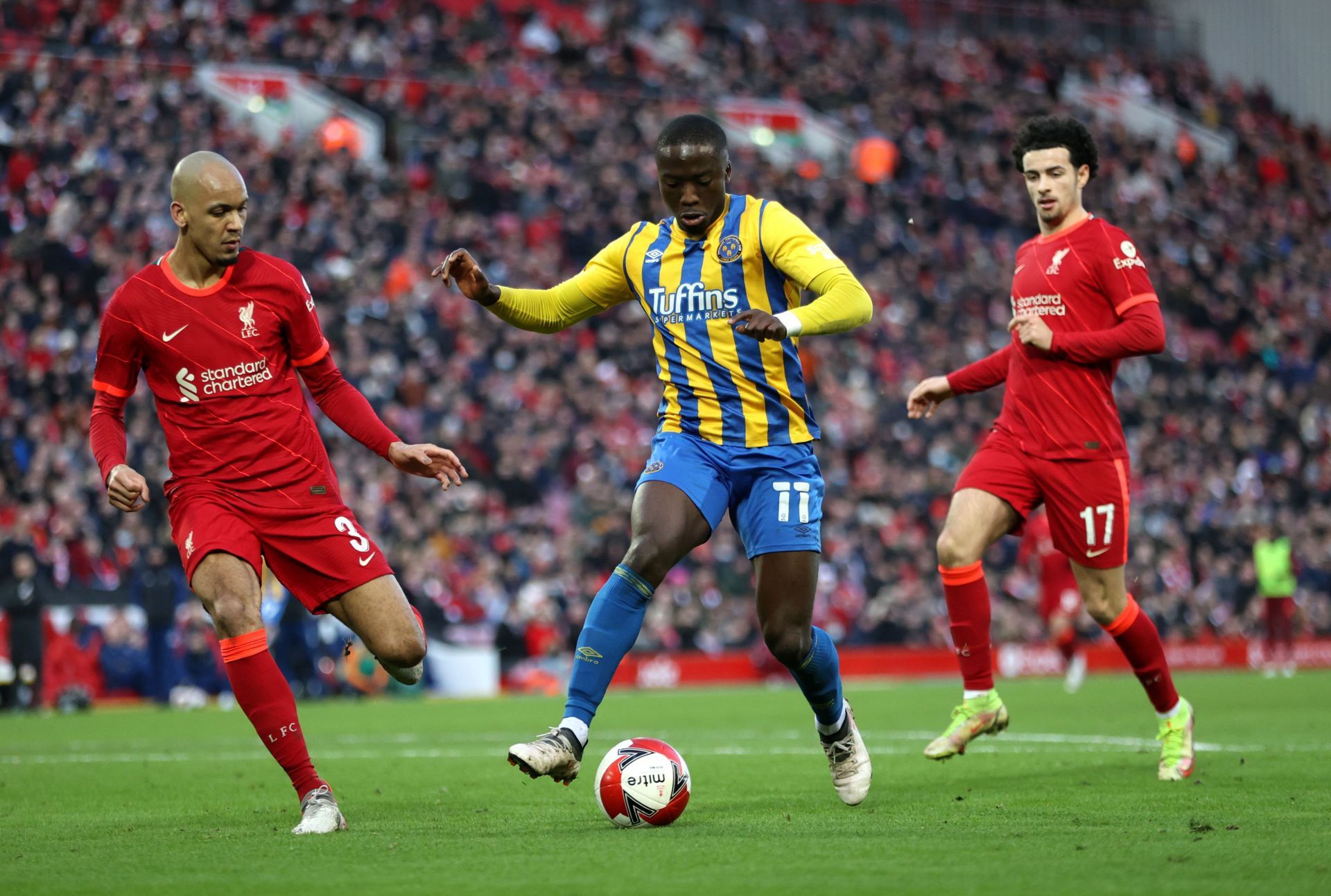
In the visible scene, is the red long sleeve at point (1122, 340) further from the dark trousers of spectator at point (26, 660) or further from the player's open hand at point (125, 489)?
the dark trousers of spectator at point (26, 660)

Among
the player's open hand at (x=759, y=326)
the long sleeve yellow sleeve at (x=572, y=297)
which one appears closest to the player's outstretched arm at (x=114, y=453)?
the long sleeve yellow sleeve at (x=572, y=297)

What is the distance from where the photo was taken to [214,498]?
6.20 metres

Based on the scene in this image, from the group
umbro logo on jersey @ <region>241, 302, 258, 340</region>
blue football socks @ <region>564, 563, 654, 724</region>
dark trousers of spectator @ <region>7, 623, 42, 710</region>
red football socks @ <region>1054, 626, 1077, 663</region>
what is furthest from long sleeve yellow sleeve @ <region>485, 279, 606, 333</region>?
red football socks @ <region>1054, 626, 1077, 663</region>

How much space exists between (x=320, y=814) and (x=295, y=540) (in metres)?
1.09

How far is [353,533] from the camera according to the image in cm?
635

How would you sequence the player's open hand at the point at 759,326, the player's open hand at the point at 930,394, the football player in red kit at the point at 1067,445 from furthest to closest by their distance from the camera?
the player's open hand at the point at 930,394 < the football player in red kit at the point at 1067,445 < the player's open hand at the point at 759,326

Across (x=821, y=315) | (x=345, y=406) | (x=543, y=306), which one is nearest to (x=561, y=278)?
(x=543, y=306)

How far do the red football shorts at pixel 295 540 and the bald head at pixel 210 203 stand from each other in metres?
0.99

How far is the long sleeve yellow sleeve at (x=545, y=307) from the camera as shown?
660 centimetres

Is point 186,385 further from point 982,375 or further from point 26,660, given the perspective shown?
point 26,660

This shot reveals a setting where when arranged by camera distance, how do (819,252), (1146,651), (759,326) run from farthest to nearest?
(1146,651) → (819,252) → (759,326)

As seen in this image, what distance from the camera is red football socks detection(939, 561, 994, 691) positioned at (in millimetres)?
7570

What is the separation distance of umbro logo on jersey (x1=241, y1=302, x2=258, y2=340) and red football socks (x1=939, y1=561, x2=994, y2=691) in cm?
338

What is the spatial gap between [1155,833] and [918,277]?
2433 cm
